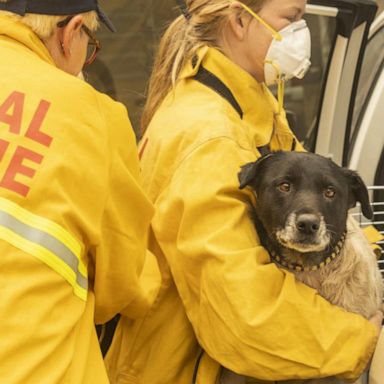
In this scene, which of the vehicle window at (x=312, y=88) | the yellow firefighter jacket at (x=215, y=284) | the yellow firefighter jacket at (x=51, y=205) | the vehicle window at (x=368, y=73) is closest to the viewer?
the yellow firefighter jacket at (x=51, y=205)

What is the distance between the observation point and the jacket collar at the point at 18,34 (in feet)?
4.46

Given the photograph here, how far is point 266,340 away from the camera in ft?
5.14

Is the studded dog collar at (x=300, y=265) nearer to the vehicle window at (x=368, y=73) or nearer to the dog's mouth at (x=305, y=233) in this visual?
the dog's mouth at (x=305, y=233)

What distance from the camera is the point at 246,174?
5.38ft

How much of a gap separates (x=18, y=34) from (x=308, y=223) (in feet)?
2.46

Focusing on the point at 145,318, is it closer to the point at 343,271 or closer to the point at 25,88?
the point at 343,271

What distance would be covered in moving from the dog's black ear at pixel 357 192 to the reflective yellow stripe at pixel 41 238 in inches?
32.4

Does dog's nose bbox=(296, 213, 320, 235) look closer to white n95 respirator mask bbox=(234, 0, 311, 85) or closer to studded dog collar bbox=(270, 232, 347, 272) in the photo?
studded dog collar bbox=(270, 232, 347, 272)

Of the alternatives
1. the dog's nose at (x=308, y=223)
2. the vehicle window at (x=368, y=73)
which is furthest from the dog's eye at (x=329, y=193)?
the vehicle window at (x=368, y=73)

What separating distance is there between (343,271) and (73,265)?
790 mm

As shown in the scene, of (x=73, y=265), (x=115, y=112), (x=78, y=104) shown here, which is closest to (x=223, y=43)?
(x=115, y=112)

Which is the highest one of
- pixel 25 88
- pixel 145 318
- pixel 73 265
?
pixel 25 88

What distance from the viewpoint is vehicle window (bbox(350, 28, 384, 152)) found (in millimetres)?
2998

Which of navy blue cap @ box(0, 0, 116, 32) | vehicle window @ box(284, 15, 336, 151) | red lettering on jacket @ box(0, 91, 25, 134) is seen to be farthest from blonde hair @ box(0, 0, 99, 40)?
vehicle window @ box(284, 15, 336, 151)
